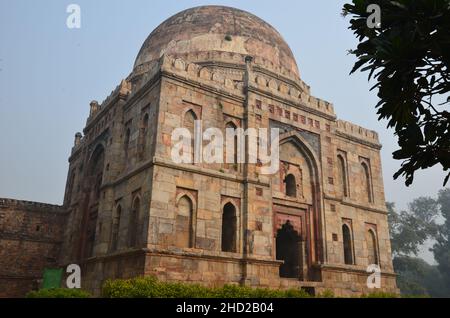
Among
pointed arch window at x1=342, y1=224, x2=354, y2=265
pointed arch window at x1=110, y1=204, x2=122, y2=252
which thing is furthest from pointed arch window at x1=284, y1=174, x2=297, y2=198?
pointed arch window at x1=110, y1=204, x2=122, y2=252

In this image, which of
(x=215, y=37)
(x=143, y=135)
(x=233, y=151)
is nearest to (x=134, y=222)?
(x=143, y=135)

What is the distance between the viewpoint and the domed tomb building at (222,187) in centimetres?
1179

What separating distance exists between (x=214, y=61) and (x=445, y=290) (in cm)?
4000

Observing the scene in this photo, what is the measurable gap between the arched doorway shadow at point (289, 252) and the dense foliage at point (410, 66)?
10.8m

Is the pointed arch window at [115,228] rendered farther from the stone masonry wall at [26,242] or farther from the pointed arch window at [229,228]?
the stone masonry wall at [26,242]

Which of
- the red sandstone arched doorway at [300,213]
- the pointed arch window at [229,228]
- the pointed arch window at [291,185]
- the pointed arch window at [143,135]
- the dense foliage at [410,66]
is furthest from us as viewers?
the pointed arch window at [291,185]

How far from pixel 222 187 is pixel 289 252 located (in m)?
4.22

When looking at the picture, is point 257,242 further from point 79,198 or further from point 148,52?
point 148,52

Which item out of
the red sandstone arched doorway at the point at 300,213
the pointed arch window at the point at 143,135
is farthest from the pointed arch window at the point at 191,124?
the red sandstone arched doorway at the point at 300,213

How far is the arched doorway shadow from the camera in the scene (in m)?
14.4

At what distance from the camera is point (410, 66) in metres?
3.63

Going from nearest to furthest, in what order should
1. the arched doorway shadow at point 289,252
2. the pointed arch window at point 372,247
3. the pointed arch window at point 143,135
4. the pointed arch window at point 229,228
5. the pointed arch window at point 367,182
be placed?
1. the pointed arch window at point 229,228
2. the pointed arch window at point 143,135
3. the arched doorway shadow at point 289,252
4. the pointed arch window at point 372,247
5. the pointed arch window at point 367,182

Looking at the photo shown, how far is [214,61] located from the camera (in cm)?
1814

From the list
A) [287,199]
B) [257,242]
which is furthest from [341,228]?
[257,242]
